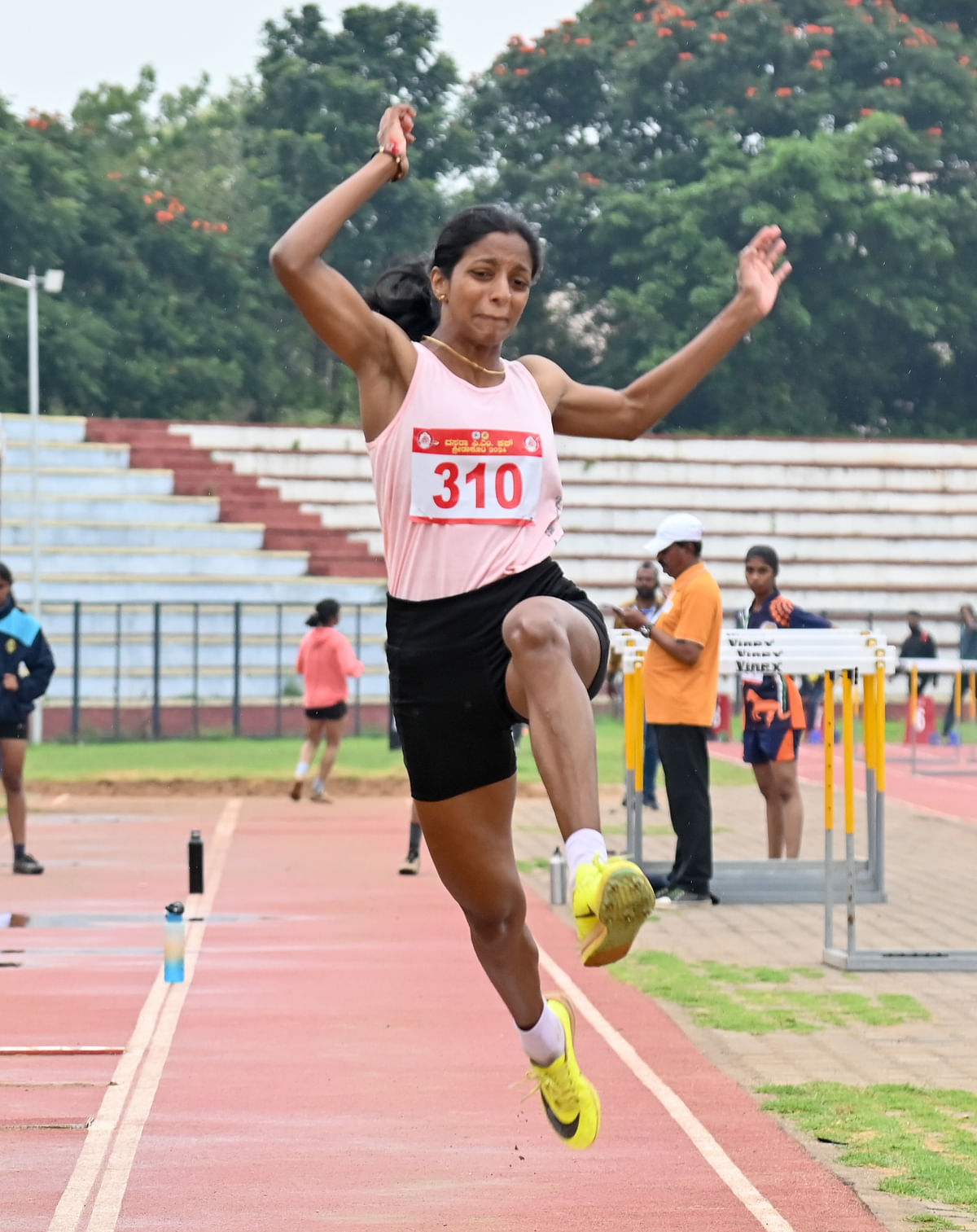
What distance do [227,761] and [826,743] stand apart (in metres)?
18.7

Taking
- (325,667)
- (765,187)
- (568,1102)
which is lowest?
(568,1102)

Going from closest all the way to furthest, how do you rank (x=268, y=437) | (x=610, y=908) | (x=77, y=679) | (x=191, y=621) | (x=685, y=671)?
1. (x=610, y=908)
2. (x=685, y=671)
3. (x=77, y=679)
4. (x=191, y=621)
5. (x=268, y=437)

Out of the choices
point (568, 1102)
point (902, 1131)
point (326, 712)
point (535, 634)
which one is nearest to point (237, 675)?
point (326, 712)

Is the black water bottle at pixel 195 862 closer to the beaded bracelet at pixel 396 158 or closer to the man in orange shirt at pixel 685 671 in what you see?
the man in orange shirt at pixel 685 671

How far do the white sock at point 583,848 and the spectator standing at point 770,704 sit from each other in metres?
8.87

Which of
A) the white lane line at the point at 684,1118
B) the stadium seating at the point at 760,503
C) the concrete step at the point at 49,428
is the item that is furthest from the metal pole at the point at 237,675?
the white lane line at the point at 684,1118

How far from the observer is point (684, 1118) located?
799 cm

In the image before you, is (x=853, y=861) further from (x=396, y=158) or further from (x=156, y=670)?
(x=156, y=670)

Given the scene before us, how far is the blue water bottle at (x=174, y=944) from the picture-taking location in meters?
10.5

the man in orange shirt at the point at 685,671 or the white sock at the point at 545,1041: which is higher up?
the man in orange shirt at the point at 685,671

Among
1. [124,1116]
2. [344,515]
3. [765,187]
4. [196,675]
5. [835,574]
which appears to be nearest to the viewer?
[124,1116]

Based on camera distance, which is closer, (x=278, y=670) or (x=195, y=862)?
(x=195, y=862)

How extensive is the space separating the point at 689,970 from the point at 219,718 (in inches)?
1022

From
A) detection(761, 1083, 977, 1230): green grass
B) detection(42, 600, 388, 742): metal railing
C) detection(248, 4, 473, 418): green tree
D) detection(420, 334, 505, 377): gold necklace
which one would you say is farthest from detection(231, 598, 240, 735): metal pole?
detection(420, 334, 505, 377): gold necklace
